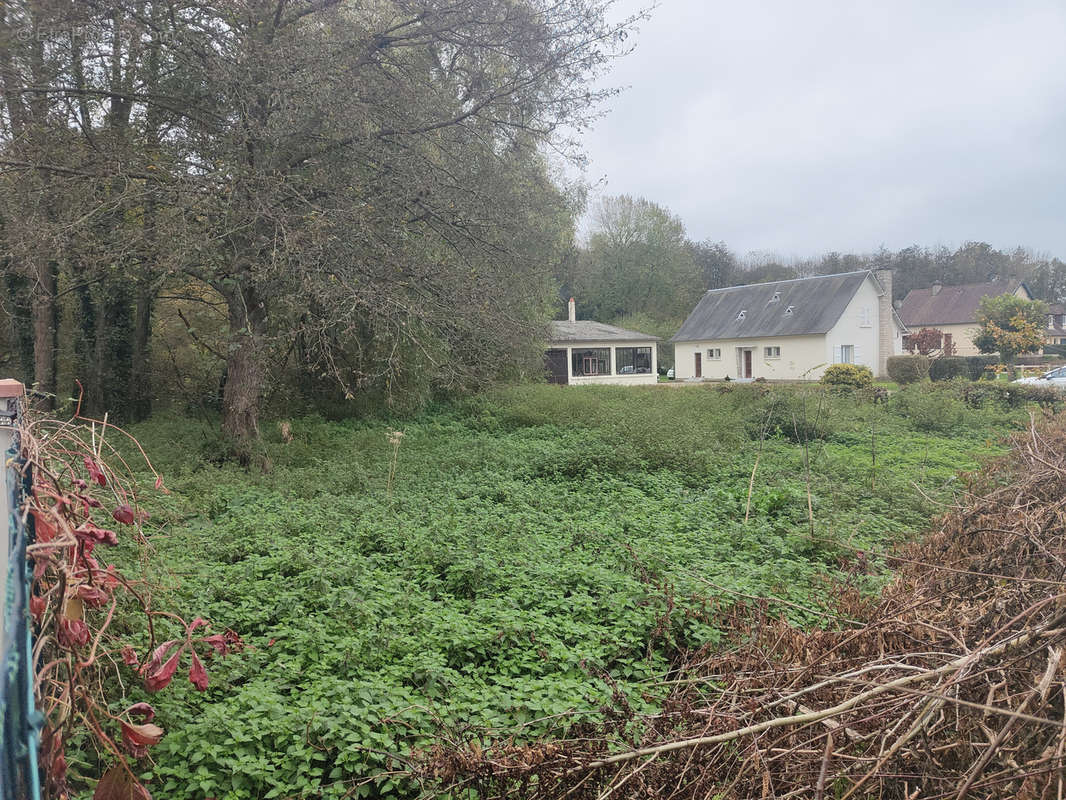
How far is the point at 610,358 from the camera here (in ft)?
125

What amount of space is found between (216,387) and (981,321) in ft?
140

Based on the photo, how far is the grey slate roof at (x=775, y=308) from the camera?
129 ft

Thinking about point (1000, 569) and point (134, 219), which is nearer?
point (1000, 569)

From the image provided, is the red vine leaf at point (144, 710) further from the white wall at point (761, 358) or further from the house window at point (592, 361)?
the white wall at point (761, 358)

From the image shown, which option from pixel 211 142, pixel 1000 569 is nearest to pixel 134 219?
pixel 211 142

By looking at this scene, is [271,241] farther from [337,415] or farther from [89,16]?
[337,415]

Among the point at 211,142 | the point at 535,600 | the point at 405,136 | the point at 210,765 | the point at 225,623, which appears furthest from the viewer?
the point at 405,136

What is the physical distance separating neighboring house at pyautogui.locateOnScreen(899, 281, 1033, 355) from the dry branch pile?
190 feet

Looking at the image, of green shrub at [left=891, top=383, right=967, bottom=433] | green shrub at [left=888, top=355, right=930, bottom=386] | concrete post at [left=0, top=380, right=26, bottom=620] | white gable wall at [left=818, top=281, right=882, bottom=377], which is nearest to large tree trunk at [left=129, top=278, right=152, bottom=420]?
concrete post at [left=0, top=380, right=26, bottom=620]

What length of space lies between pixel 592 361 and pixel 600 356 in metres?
0.52

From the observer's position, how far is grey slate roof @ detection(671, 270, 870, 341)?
3934 centimetres

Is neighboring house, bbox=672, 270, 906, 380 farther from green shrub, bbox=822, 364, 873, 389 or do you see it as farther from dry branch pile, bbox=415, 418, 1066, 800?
dry branch pile, bbox=415, 418, 1066, 800

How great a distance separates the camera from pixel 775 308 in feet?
141

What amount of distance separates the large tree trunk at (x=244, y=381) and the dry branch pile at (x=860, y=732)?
8.93 metres
